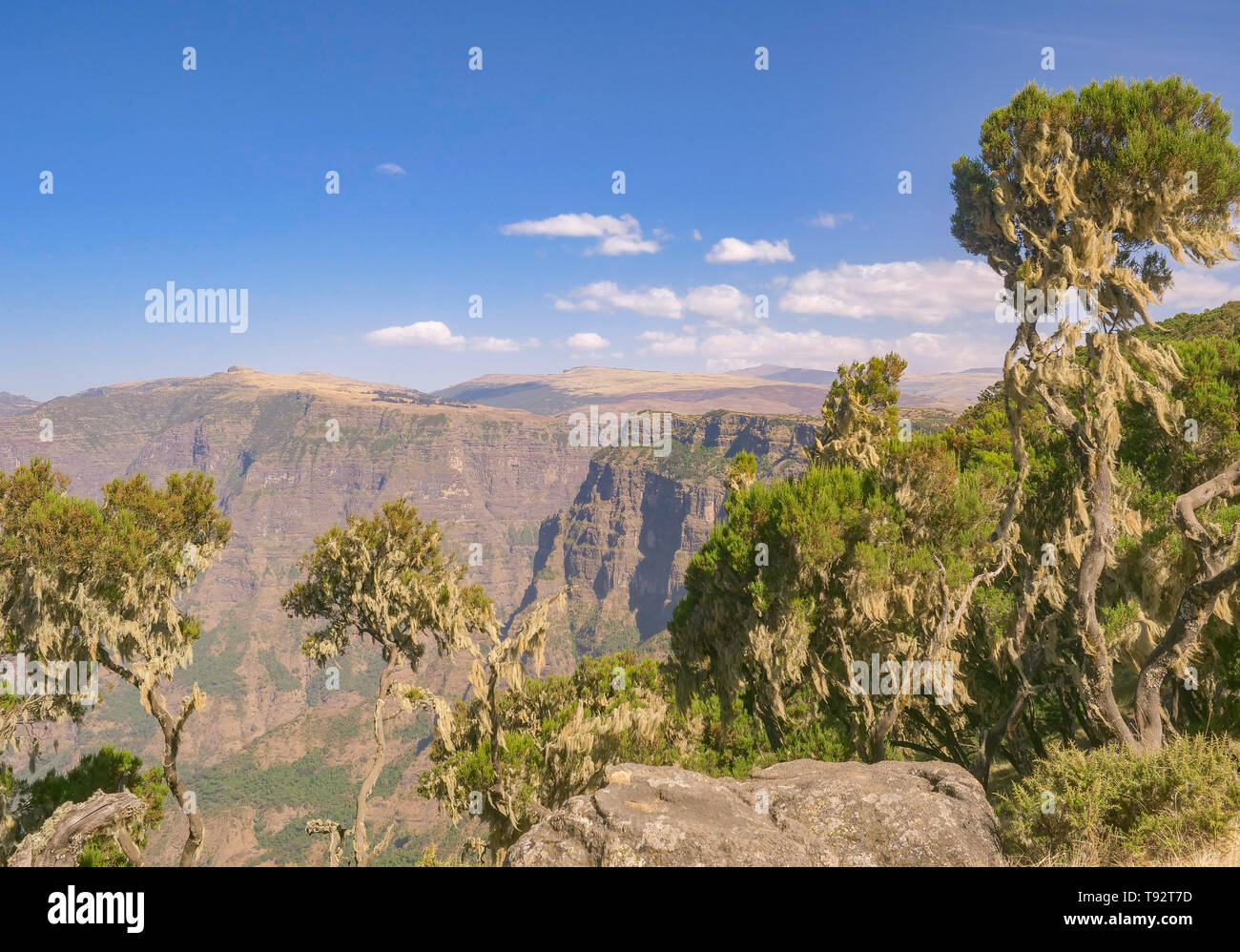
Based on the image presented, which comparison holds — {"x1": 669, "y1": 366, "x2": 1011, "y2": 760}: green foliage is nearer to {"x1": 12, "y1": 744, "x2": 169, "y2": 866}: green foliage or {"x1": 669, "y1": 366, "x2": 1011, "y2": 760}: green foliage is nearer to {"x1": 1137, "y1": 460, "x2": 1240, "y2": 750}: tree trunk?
{"x1": 1137, "y1": 460, "x2": 1240, "y2": 750}: tree trunk

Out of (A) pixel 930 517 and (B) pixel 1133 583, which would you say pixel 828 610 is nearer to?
(A) pixel 930 517

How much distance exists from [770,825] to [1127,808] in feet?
16.6

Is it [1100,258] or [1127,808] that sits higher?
[1100,258]

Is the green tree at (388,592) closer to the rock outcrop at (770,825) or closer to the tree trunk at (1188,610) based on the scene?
the rock outcrop at (770,825)

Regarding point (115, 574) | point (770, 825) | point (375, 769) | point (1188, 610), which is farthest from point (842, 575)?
point (115, 574)

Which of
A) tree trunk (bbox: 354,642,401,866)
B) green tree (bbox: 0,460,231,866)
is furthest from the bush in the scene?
green tree (bbox: 0,460,231,866)

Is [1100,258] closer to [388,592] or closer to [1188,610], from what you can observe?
[1188,610]

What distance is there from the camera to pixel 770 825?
681 centimetres

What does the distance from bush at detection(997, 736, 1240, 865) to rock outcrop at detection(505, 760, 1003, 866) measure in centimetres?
115

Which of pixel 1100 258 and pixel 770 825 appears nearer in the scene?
pixel 770 825
